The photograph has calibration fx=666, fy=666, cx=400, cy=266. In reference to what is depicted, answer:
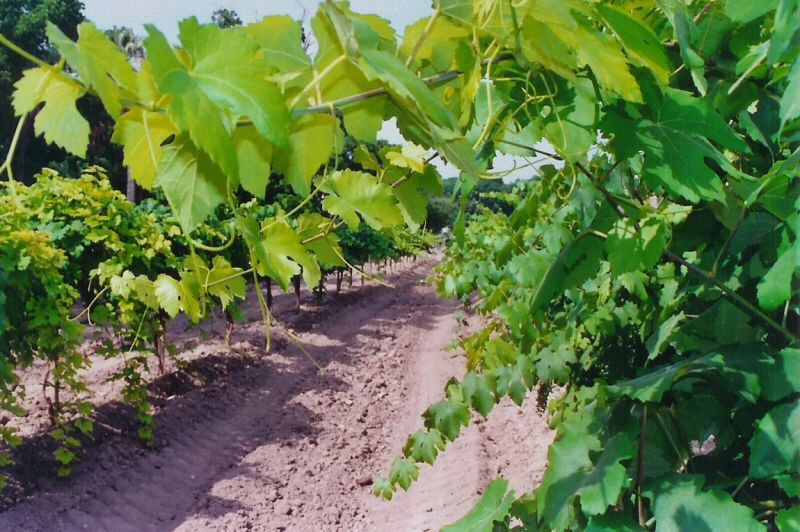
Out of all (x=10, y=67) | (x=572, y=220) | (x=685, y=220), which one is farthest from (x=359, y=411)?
(x=10, y=67)

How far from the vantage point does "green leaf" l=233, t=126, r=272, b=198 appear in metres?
0.68

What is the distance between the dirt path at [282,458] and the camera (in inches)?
198

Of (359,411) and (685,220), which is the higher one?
(685,220)

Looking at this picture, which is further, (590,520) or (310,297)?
(310,297)

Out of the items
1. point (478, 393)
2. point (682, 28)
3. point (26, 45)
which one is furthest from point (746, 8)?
point (26, 45)

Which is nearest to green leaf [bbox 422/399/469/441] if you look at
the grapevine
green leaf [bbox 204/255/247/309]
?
the grapevine

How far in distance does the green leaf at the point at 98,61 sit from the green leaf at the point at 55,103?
0.07 feet

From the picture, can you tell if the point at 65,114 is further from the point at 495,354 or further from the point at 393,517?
the point at 393,517

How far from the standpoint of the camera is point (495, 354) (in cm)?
197

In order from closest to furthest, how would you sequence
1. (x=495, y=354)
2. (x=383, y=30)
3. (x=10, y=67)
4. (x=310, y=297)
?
1. (x=383, y=30)
2. (x=495, y=354)
3. (x=310, y=297)
4. (x=10, y=67)

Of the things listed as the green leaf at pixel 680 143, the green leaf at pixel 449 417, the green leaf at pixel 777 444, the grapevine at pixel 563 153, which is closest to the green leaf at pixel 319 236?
the grapevine at pixel 563 153

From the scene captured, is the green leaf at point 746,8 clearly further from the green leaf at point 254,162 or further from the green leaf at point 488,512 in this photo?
the green leaf at point 488,512

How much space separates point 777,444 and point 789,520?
0.10 meters

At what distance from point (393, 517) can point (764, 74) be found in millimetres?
4639
